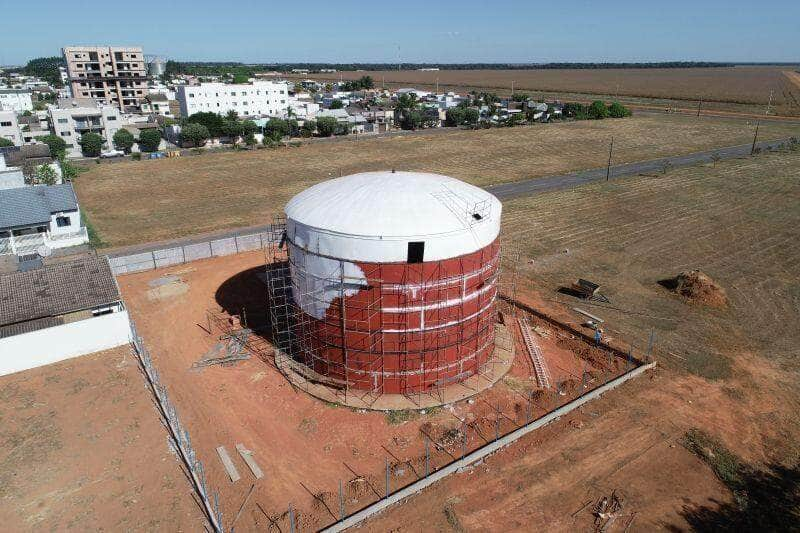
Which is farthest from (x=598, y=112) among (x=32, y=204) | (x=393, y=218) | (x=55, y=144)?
(x=32, y=204)

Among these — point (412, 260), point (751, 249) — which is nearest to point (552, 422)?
point (412, 260)

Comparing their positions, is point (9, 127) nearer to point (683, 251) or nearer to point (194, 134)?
point (194, 134)

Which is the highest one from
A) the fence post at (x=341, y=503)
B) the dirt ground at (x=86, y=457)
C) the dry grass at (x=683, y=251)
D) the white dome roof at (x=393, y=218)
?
the white dome roof at (x=393, y=218)

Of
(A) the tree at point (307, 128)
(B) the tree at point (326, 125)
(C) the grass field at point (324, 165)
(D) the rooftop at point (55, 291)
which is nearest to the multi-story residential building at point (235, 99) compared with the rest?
(A) the tree at point (307, 128)

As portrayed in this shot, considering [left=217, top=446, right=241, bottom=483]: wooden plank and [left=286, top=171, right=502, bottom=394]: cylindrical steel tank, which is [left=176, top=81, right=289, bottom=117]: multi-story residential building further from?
[left=217, top=446, right=241, bottom=483]: wooden plank

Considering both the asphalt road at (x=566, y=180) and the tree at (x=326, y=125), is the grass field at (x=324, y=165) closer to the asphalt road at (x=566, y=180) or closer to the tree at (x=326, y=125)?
the asphalt road at (x=566, y=180)
